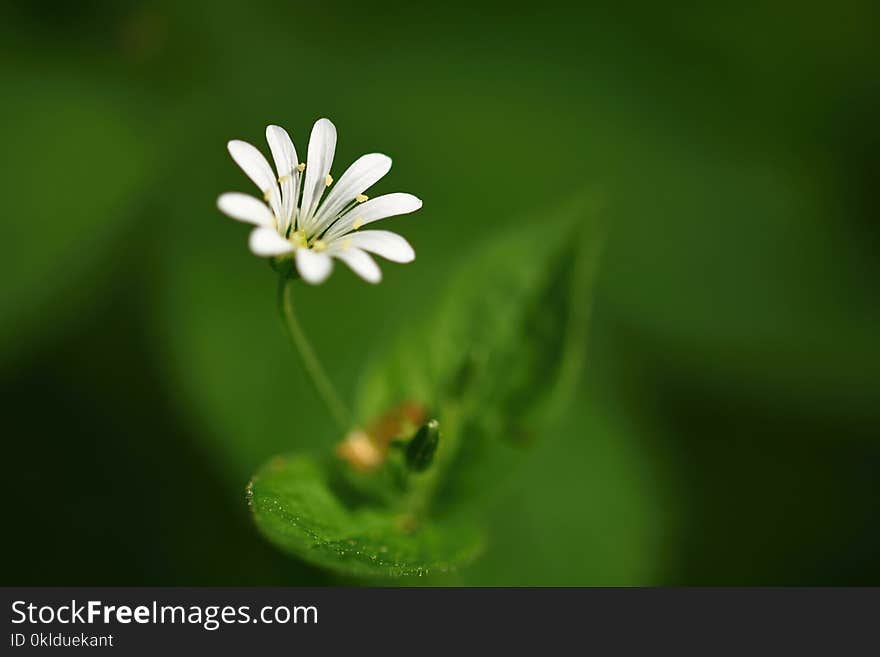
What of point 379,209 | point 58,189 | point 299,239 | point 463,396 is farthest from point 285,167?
point 58,189

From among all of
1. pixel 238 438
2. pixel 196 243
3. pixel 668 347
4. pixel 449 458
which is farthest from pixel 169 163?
pixel 668 347

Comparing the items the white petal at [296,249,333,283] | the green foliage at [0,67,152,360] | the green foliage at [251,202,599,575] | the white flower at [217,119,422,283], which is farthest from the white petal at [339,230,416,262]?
the green foliage at [0,67,152,360]

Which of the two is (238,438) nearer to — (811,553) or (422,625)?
(422,625)

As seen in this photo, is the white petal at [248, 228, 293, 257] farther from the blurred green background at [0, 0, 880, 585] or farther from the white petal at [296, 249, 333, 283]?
the blurred green background at [0, 0, 880, 585]

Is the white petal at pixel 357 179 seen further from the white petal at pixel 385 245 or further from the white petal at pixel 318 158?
the white petal at pixel 385 245

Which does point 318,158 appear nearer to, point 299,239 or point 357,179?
point 357,179

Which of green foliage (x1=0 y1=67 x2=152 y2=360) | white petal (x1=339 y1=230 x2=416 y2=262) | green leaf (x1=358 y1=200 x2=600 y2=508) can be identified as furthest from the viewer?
green foliage (x1=0 y1=67 x2=152 y2=360)
